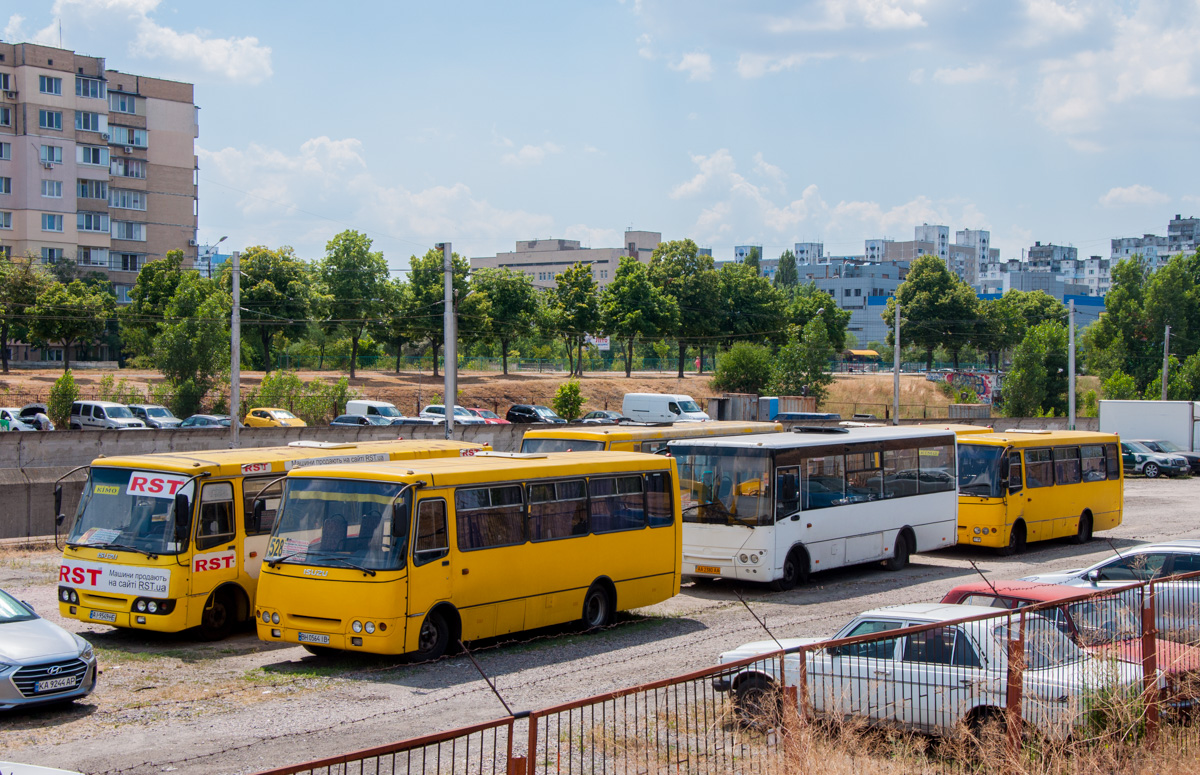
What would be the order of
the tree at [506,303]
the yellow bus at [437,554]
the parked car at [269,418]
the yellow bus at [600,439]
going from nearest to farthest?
the yellow bus at [437,554] < the yellow bus at [600,439] < the parked car at [269,418] < the tree at [506,303]

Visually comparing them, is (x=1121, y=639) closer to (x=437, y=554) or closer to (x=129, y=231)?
(x=437, y=554)

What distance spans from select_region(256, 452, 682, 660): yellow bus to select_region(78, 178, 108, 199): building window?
90533 mm

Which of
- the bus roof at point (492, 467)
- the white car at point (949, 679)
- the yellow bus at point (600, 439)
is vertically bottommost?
the white car at point (949, 679)

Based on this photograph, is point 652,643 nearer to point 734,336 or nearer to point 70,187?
point 734,336

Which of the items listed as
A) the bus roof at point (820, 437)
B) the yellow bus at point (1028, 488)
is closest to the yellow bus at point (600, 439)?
the bus roof at point (820, 437)

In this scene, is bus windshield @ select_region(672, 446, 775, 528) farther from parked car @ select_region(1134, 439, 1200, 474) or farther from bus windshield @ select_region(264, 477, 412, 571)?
parked car @ select_region(1134, 439, 1200, 474)

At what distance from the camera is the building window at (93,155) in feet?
300

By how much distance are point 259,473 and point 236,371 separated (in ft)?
69.5

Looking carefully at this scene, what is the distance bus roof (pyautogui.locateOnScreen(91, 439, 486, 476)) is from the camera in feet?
47.5

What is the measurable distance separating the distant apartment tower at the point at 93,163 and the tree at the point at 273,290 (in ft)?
96.4

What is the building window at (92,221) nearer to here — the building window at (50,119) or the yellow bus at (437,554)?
the building window at (50,119)

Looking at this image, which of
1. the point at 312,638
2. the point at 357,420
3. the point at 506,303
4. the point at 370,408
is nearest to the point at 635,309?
the point at 506,303

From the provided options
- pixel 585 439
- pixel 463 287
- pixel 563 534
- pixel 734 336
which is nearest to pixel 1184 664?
pixel 563 534

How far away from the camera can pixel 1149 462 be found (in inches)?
1882
